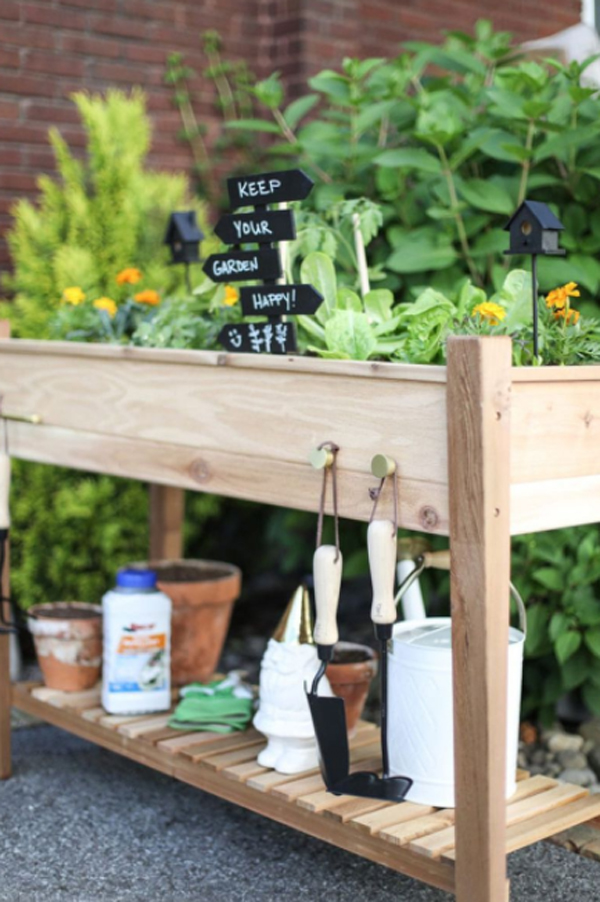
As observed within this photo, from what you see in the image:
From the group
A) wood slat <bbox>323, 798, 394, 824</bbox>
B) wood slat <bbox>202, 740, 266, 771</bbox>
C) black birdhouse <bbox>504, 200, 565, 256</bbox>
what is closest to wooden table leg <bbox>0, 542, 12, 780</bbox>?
wood slat <bbox>202, 740, 266, 771</bbox>

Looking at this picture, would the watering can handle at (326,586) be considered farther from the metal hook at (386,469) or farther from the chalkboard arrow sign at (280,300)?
the chalkboard arrow sign at (280,300)

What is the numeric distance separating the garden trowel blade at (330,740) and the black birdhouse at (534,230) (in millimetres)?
775

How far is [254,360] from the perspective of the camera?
203 cm

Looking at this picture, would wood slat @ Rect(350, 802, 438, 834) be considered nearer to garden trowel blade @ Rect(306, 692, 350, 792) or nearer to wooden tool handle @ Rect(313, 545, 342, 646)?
garden trowel blade @ Rect(306, 692, 350, 792)

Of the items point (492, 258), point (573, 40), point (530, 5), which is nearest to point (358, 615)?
point (492, 258)

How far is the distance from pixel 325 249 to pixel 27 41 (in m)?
1.74

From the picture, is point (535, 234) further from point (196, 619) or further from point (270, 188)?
point (196, 619)

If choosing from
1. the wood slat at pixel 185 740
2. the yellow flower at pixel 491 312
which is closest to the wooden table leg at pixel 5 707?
the wood slat at pixel 185 740

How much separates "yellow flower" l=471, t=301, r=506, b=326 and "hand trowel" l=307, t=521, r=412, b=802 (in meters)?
0.44

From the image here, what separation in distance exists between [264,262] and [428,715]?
2.74ft

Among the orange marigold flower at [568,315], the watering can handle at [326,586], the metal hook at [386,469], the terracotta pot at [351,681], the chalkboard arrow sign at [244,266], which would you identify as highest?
the chalkboard arrow sign at [244,266]

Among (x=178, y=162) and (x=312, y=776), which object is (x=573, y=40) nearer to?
(x=178, y=162)

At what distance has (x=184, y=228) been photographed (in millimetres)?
2754

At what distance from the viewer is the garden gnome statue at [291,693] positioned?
7.02ft
